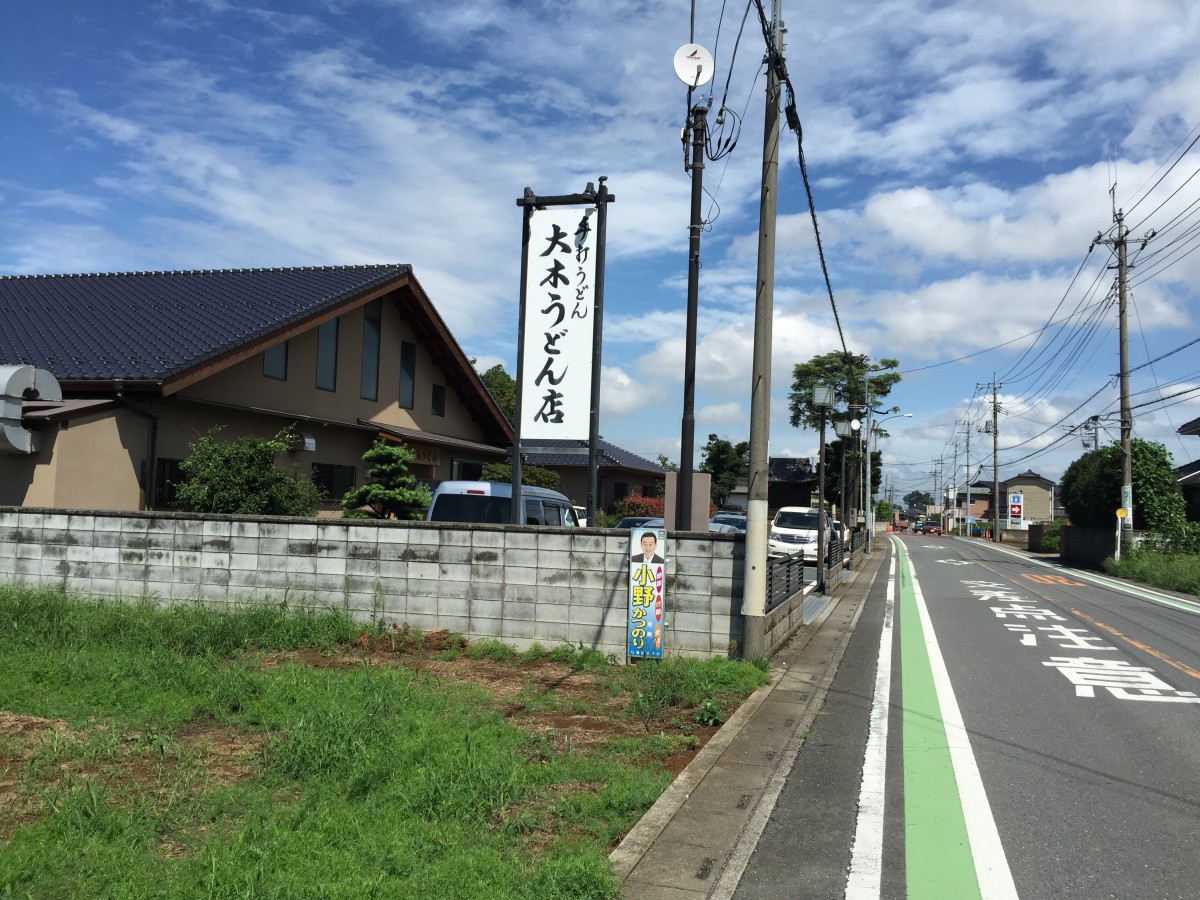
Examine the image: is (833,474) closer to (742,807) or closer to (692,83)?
(692,83)

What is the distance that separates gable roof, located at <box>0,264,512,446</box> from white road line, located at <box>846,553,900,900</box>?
11.0 metres

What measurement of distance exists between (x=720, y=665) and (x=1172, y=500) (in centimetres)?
2920

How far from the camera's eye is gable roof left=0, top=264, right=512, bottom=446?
1401cm

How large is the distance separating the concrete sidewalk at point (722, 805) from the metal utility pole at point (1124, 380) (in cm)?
2487

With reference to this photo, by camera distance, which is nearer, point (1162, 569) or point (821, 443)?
point (821, 443)

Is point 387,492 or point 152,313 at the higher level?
point 152,313

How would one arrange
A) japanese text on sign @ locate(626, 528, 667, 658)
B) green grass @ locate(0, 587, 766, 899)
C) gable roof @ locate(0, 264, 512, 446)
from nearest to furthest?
green grass @ locate(0, 587, 766, 899) → japanese text on sign @ locate(626, 528, 667, 658) → gable roof @ locate(0, 264, 512, 446)

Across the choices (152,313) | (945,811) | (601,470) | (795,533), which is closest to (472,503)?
(945,811)

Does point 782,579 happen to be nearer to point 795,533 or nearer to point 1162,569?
point 795,533

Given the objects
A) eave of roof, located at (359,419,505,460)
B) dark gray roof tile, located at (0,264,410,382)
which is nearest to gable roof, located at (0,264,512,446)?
dark gray roof tile, located at (0,264,410,382)

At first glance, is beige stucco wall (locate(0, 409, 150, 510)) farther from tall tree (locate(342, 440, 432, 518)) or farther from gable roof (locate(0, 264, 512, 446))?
tall tree (locate(342, 440, 432, 518))

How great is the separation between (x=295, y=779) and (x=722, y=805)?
2380mm

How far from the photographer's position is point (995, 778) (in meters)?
5.67

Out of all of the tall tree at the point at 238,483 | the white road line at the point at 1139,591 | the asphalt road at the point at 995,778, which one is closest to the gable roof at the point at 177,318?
the tall tree at the point at 238,483
